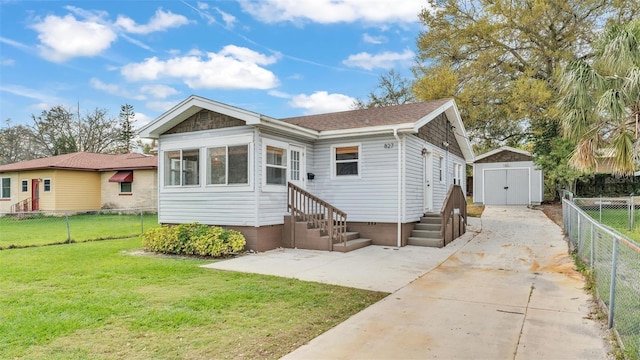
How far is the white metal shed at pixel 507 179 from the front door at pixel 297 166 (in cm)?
1320

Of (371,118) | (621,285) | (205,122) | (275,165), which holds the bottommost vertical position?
(621,285)

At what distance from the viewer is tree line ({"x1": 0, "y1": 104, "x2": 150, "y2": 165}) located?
3325cm

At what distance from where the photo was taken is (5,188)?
22.7 m

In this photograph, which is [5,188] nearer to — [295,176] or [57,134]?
[57,134]

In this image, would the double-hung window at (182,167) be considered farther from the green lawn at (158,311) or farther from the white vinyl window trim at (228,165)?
the green lawn at (158,311)

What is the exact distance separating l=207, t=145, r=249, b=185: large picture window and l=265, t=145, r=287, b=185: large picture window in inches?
21.7

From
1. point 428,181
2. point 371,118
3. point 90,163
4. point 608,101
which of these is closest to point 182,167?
point 371,118

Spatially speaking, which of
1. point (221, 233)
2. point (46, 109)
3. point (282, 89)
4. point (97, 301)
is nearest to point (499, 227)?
point (221, 233)

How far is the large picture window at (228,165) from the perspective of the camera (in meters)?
9.41

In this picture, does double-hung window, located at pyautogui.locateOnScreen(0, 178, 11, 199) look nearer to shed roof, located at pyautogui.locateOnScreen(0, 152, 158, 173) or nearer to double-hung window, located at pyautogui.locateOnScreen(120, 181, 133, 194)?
shed roof, located at pyautogui.locateOnScreen(0, 152, 158, 173)

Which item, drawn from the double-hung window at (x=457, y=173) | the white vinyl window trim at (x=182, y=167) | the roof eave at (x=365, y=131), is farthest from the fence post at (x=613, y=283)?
the double-hung window at (x=457, y=173)

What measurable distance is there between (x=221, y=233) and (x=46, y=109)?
33.3m

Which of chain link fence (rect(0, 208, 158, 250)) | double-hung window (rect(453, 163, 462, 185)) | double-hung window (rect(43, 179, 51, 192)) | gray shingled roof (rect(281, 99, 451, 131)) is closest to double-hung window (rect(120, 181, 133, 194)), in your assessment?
double-hung window (rect(43, 179, 51, 192))

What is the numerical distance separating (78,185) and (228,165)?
1643cm
